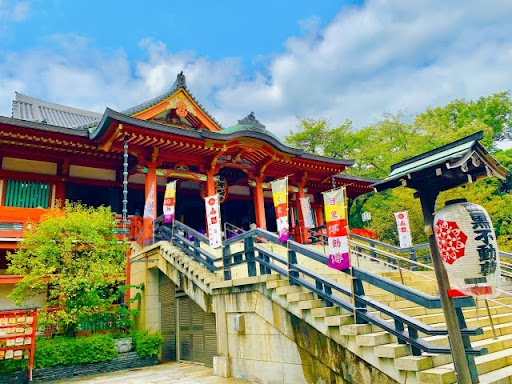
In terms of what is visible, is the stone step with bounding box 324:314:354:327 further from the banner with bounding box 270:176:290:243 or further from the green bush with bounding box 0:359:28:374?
the green bush with bounding box 0:359:28:374

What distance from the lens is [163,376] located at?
26.7 ft

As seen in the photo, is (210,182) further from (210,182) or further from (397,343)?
(397,343)

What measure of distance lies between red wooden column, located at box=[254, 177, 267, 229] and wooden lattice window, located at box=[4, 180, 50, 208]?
7935 millimetres

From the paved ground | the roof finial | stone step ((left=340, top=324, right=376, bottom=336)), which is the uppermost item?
the roof finial

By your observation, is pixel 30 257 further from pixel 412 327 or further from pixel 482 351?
pixel 482 351

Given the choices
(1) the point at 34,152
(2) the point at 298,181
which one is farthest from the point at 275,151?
(1) the point at 34,152

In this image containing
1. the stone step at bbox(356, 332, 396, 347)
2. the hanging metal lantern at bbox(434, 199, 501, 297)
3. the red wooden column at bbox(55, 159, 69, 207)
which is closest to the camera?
the hanging metal lantern at bbox(434, 199, 501, 297)

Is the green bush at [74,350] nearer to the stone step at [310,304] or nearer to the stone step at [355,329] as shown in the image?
the stone step at [310,304]

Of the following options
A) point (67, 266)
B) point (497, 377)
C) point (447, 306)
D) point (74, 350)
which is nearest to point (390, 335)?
point (447, 306)

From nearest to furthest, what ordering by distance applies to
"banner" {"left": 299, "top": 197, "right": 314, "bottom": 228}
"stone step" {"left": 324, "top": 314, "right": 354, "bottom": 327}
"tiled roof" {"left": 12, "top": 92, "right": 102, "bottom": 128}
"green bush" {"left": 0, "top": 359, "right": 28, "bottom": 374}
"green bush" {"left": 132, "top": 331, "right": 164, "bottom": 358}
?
"stone step" {"left": 324, "top": 314, "right": 354, "bottom": 327} → "green bush" {"left": 0, "top": 359, "right": 28, "bottom": 374} → "green bush" {"left": 132, "top": 331, "right": 164, "bottom": 358} → "banner" {"left": 299, "top": 197, "right": 314, "bottom": 228} → "tiled roof" {"left": 12, "top": 92, "right": 102, "bottom": 128}

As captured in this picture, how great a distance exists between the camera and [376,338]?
186 inches

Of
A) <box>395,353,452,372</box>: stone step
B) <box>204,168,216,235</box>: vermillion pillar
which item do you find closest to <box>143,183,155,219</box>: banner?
<box>204,168,216,235</box>: vermillion pillar

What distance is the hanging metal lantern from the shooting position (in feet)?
13.4

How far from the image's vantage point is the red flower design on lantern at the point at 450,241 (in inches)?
165
